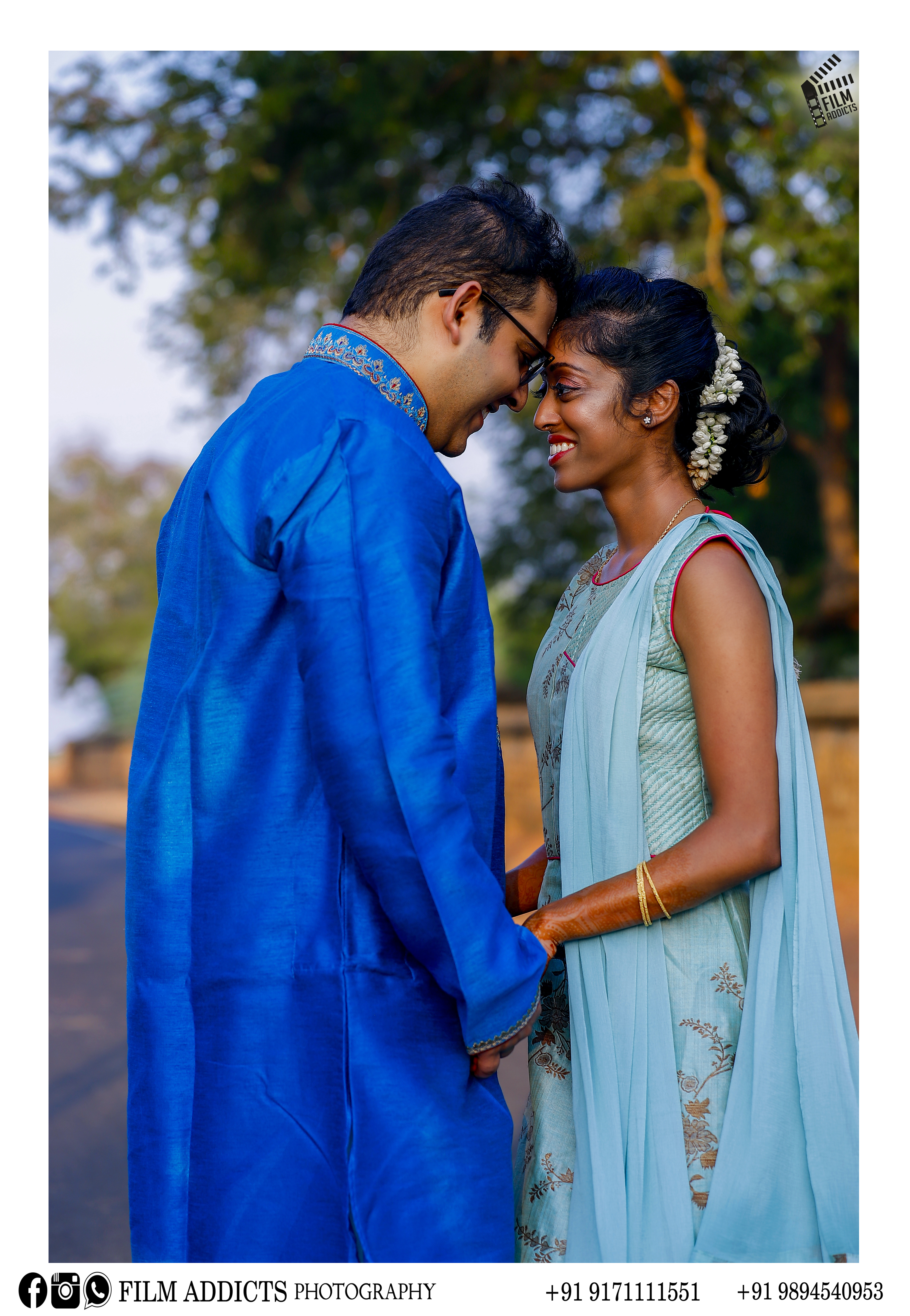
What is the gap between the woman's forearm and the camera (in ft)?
5.95

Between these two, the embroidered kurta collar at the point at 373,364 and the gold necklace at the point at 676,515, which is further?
the gold necklace at the point at 676,515

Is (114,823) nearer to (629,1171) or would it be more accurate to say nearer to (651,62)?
(651,62)

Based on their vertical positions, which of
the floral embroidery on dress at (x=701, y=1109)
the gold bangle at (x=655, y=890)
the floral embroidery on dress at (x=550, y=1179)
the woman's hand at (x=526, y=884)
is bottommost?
the floral embroidery on dress at (x=550, y=1179)

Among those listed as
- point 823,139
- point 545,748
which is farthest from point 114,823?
point 545,748

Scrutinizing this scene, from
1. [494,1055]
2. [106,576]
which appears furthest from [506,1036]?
[106,576]

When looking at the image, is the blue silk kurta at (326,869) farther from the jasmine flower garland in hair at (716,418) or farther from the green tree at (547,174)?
the green tree at (547,174)

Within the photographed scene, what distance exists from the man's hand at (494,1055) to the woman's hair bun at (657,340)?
1.15 m

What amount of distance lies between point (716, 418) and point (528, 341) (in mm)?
450

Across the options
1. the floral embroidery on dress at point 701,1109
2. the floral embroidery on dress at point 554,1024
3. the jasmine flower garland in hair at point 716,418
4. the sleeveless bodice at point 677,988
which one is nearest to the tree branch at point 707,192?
the jasmine flower garland in hair at point 716,418

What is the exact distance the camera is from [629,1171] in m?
1.83

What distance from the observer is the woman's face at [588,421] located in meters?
2.12
